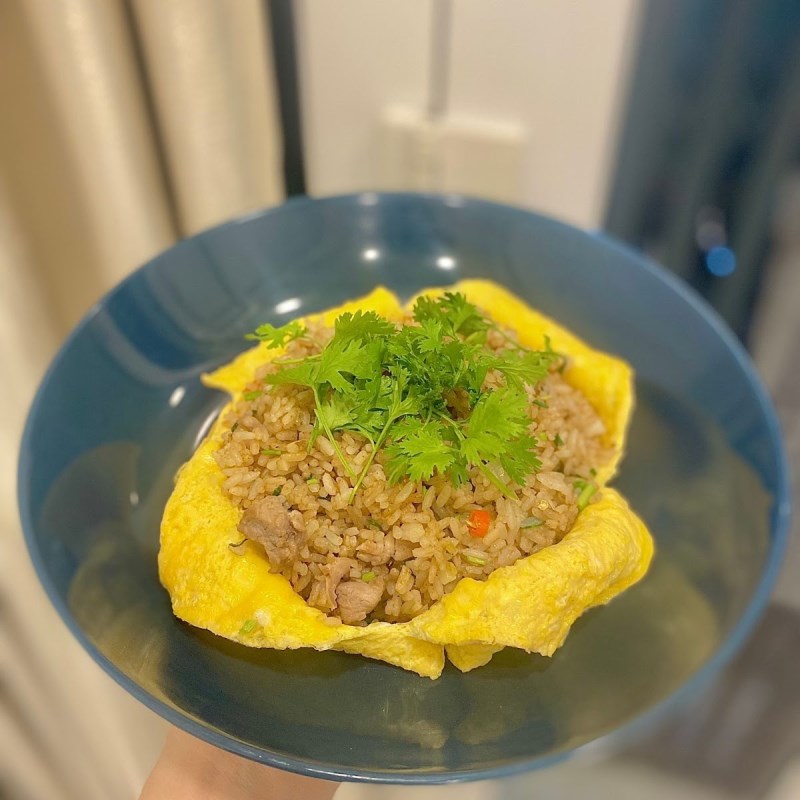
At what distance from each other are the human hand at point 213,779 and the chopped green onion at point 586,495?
2.55ft

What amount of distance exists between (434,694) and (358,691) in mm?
118

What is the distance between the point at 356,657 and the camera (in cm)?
121

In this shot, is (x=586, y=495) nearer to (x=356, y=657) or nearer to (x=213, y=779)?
(x=356, y=657)

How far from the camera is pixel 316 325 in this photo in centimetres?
153

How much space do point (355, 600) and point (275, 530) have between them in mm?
170

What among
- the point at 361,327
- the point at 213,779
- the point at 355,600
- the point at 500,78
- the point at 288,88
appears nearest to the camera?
the point at 355,600

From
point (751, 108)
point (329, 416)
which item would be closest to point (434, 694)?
point (329, 416)

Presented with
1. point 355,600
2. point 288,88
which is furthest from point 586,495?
point 288,88

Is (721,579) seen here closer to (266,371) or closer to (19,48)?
(266,371)

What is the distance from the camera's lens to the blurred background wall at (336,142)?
1979 mm

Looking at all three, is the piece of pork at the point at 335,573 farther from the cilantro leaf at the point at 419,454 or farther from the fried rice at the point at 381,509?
the cilantro leaf at the point at 419,454

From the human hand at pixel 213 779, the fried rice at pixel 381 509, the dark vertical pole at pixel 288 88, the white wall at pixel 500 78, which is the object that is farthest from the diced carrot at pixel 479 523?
the dark vertical pole at pixel 288 88

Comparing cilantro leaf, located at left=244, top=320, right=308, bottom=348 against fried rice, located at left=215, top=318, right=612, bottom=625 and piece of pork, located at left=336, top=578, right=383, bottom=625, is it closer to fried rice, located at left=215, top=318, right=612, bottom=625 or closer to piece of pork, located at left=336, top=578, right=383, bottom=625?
fried rice, located at left=215, top=318, right=612, bottom=625

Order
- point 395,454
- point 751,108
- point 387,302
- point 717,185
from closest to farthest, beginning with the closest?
point 395,454, point 387,302, point 751,108, point 717,185
